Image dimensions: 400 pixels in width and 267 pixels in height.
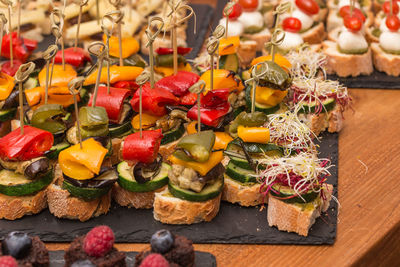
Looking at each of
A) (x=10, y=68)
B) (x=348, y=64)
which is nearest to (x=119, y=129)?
(x=10, y=68)

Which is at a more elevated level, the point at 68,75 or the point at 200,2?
the point at 68,75

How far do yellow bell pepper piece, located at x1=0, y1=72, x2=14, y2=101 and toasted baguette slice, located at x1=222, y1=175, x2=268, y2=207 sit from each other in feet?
5.37

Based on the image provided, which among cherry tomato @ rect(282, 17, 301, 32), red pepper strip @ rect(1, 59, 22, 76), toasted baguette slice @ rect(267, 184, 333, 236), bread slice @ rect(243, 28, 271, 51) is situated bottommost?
bread slice @ rect(243, 28, 271, 51)

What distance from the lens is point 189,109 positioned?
12.6 feet

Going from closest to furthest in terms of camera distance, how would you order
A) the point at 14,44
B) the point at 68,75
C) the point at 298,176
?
the point at 298,176, the point at 68,75, the point at 14,44

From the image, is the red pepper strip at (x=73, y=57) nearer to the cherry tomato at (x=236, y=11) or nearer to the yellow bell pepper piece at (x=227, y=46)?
the yellow bell pepper piece at (x=227, y=46)

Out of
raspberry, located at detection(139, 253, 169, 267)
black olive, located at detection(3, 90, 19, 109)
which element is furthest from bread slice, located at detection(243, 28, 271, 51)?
raspberry, located at detection(139, 253, 169, 267)

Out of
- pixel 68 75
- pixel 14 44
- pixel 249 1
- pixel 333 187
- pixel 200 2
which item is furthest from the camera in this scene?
pixel 200 2

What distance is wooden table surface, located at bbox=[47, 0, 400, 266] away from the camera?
3.13m

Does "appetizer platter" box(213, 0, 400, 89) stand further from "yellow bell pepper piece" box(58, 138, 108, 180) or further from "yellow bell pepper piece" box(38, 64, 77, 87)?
"yellow bell pepper piece" box(58, 138, 108, 180)

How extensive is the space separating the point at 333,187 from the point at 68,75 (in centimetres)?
194

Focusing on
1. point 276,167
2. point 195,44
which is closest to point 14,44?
point 195,44

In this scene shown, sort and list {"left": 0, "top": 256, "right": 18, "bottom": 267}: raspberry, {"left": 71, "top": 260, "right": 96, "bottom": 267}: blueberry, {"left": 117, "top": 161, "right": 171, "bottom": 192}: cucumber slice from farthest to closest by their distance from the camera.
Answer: {"left": 117, "top": 161, "right": 171, "bottom": 192}: cucumber slice → {"left": 71, "top": 260, "right": 96, "bottom": 267}: blueberry → {"left": 0, "top": 256, "right": 18, "bottom": 267}: raspberry

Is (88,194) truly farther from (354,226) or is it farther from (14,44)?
(14,44)
